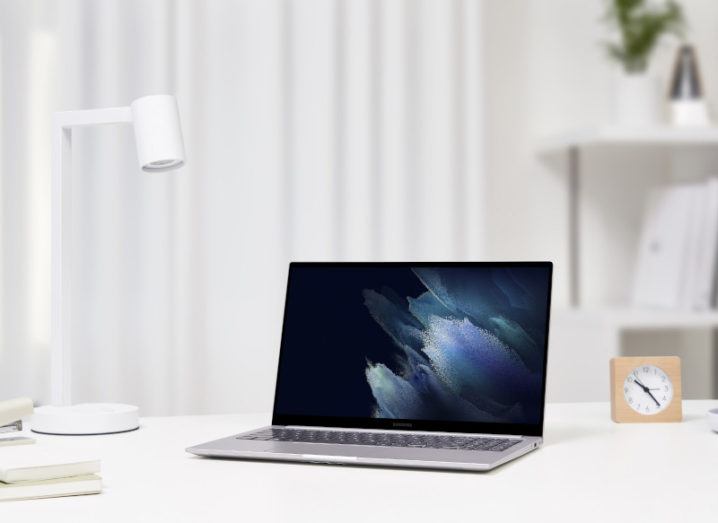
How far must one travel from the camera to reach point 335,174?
2.43m

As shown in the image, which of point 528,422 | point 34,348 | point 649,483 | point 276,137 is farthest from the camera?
point 276,137

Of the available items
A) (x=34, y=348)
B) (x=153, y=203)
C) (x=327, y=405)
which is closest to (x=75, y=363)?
(x=34, y=348)

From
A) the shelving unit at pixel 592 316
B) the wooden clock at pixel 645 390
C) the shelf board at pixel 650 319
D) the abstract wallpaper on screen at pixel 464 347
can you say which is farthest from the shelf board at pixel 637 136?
the abstract wallpaper on screen at pixel 464 347

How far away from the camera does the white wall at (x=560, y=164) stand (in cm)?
259

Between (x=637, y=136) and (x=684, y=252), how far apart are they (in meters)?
0.31

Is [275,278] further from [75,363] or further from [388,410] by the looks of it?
[388,410]

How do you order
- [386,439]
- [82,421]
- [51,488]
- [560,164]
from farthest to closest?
[560,164], [82,421], [386,439], [51,488]

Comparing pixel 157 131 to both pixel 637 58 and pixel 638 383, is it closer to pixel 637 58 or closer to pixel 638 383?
pixel 638 383

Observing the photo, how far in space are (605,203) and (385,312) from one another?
1.50 meters

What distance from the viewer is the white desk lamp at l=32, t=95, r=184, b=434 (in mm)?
1303

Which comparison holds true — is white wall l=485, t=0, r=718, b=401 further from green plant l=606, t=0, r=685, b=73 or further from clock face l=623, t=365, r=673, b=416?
clock face l=623, t=365, r=673, b=416

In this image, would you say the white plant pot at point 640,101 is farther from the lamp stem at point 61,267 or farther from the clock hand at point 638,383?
the lamp stem at point 61,267

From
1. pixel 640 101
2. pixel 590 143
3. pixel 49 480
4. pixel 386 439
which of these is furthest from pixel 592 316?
pixel 49 480

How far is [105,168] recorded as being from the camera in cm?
227
